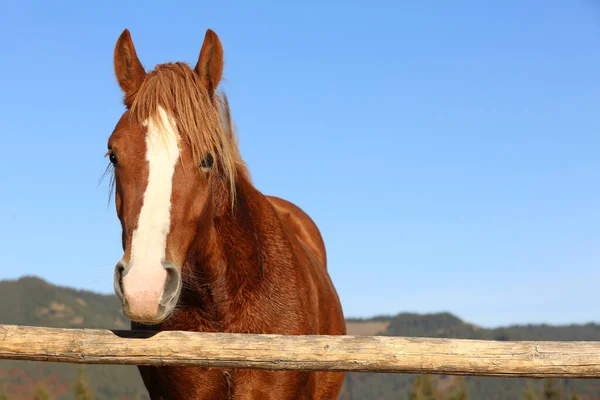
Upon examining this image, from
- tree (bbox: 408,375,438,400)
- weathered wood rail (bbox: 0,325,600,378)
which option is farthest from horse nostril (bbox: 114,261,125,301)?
tree (bbox: 408,375,438,400)

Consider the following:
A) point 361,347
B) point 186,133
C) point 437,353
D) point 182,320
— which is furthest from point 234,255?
point 437,353

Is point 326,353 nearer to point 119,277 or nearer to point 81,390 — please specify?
point 119,277

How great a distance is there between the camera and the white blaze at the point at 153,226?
10.2 feet

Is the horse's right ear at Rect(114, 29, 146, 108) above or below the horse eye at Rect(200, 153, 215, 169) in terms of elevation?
above

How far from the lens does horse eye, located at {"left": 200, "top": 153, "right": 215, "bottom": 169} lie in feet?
12.5

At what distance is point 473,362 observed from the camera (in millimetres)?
3318

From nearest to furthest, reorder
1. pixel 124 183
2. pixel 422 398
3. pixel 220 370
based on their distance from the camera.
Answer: pixel 124 183 → pixel 220 370 → pixel 422 398

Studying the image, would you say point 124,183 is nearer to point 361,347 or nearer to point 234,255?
point 234,255

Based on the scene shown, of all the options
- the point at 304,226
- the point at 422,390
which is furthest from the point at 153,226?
the point at 422,390

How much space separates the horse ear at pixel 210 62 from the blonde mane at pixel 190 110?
9 centimetres

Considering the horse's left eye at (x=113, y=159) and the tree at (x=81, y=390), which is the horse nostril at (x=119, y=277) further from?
the tree at (x=81, y=390)

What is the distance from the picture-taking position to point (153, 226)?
3342 mm

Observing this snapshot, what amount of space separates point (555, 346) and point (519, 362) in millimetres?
211

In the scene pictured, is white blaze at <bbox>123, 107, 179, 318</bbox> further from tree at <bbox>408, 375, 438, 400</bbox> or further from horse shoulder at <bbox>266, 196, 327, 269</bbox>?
tree at <bbox>408, 375, 438, 400</bbox>
